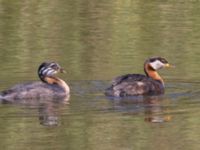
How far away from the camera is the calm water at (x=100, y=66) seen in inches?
545

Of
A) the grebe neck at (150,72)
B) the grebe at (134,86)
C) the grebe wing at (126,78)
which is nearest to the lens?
the grebe at (134,86)

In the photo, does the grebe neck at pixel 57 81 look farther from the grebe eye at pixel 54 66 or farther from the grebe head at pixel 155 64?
the grebe head at pixel 155 64

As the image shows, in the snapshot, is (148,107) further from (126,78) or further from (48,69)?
(48,69)

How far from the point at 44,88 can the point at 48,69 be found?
2.33 feet

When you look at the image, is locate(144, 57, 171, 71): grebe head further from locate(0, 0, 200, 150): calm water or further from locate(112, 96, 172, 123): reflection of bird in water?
locate(112, 96, 172, 123): reflection of bird in water

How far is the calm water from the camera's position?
13852 millimetres

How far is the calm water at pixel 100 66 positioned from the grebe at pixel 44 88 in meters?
0.25

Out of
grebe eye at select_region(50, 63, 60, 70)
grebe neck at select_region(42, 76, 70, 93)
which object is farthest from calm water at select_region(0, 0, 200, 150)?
grebe eye at select_region(50, 63, 60, 70)

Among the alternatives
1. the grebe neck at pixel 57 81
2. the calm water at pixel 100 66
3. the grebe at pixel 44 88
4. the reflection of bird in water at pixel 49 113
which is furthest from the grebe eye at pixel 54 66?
the reflection of bird in water at pixel 49 113

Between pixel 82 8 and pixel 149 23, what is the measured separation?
11.9 feet

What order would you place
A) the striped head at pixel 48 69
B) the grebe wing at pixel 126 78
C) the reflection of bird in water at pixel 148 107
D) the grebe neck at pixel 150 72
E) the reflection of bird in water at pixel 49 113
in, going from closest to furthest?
the reflection of bird in water at pixel 49 113 < the reflection of bird in water at pixel 148 107 < the grebe wing at pixel 126 78 < the striped head at pixel 48 69 < the grebe neck at pixel 150 72

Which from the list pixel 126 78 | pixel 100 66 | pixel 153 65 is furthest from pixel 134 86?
pixel 100 66

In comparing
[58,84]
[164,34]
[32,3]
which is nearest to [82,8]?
[32,3]

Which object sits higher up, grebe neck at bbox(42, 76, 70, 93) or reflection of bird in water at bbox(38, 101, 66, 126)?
reflection of bird in water at bbox(38, 101, 66, 126)
